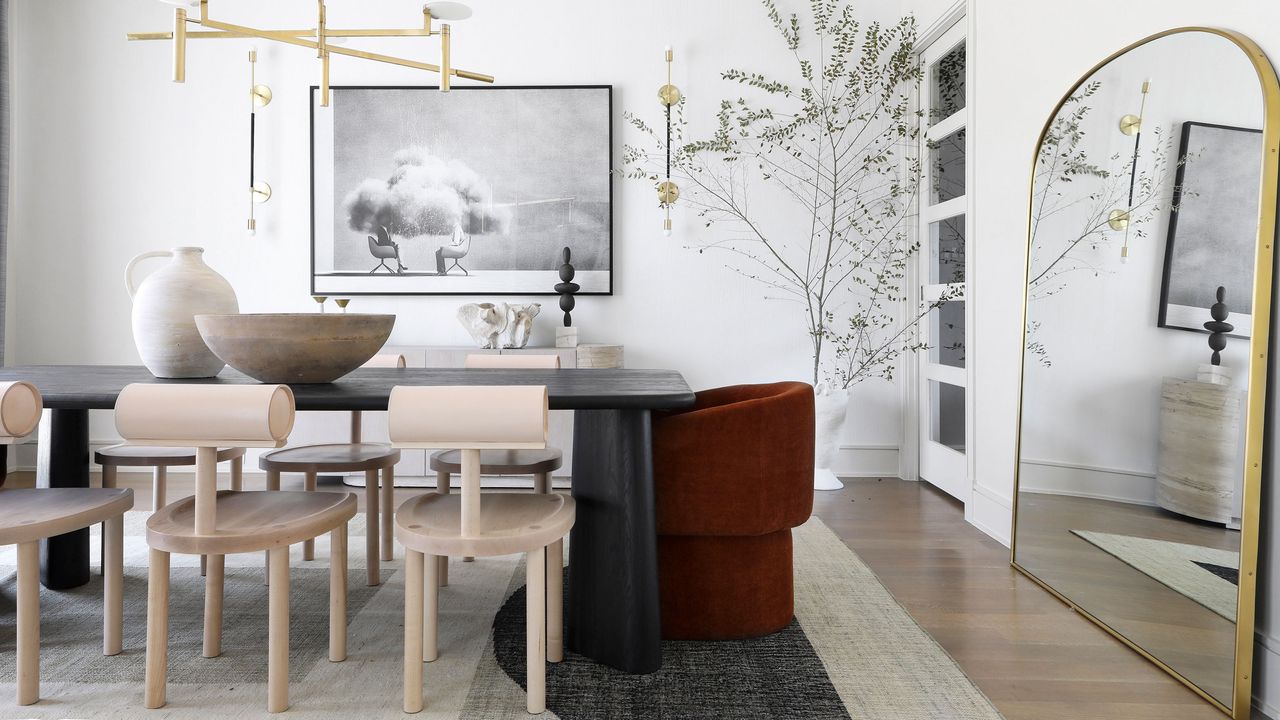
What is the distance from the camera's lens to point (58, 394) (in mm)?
1624

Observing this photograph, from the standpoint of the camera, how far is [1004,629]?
204 centimetres

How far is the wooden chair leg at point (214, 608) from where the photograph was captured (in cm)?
179

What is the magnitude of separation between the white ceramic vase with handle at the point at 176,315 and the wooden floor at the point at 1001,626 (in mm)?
1816

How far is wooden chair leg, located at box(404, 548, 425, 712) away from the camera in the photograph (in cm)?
151

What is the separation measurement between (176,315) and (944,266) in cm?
328

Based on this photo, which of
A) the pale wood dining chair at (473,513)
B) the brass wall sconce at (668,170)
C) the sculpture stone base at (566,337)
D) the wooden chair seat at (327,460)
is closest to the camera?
the pale wood dining chair at (473,513)

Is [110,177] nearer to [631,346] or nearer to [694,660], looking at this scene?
[631,346]

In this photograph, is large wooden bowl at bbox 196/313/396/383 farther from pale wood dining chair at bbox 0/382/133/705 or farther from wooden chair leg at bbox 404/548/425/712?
wooden chair leg at bbox 404/548/425/712

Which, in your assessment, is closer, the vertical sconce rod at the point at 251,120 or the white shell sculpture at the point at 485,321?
the white shell sculpture at the point at 485,321

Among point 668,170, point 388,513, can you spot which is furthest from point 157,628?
point 668,170

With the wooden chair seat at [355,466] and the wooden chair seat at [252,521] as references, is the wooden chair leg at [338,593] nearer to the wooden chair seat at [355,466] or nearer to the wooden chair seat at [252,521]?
the wooden chair seat at [252,521]

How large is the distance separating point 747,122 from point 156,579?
3450mm

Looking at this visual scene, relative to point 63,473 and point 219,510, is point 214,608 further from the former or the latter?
point 63,473

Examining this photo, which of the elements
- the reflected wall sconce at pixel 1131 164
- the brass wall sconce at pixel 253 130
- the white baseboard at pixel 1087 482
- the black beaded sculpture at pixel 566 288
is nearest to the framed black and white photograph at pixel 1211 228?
the reflected wall sconce at pixel 1131 164
